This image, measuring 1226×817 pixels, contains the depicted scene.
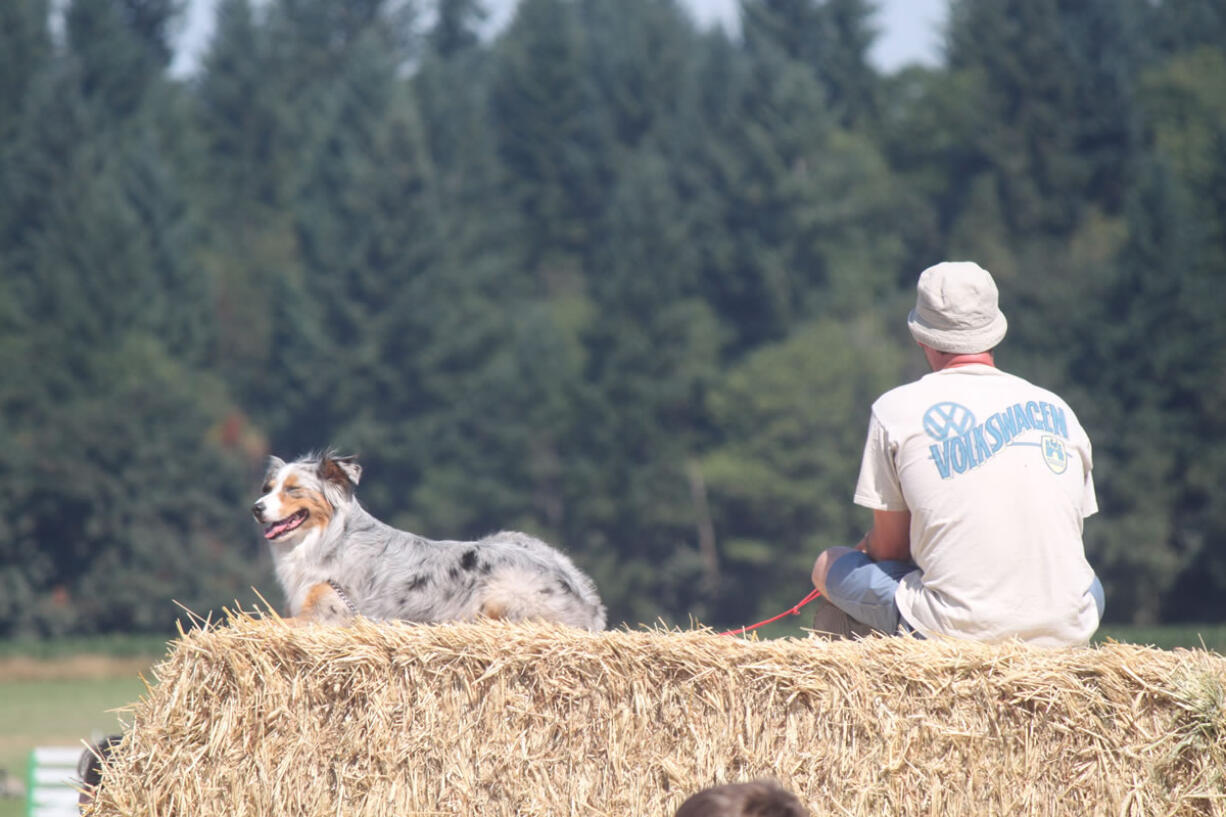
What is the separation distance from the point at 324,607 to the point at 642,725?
5.50 ft

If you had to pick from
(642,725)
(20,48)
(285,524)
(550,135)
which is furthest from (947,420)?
(550,135)

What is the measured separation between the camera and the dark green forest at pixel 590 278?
157ft

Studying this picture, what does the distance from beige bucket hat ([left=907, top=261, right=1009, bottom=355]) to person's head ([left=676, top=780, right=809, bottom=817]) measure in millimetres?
2006

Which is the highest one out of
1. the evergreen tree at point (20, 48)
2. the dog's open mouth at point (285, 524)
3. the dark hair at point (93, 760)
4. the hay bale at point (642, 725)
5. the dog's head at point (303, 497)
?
the evergreen tree at point (20, 48)

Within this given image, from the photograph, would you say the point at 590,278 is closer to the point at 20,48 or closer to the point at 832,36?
the point at 832,36

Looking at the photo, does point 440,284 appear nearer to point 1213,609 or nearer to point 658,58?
point 658,58

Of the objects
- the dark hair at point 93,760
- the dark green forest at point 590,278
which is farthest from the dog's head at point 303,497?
the dark green forest at point 590,278

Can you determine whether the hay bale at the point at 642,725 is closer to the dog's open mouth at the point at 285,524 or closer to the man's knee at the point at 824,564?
the man's knee at the point at 824,564

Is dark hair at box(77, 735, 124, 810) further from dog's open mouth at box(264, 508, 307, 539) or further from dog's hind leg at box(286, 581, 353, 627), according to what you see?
dog's open mouth at box(264, 508, 307, 539)

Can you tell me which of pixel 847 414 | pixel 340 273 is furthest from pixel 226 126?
pixel 847 414

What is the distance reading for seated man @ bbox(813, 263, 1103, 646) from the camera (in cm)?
455

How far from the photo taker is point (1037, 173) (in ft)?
189

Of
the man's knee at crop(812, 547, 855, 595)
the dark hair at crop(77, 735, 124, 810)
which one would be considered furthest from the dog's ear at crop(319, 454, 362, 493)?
the man's knee at crop(812, 547, 855, 595)

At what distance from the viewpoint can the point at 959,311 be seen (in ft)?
16.1
